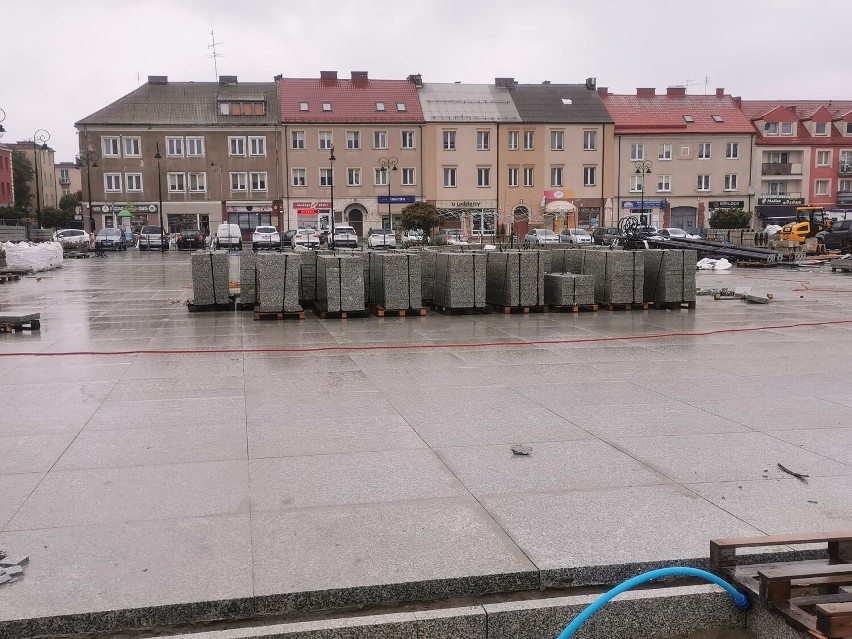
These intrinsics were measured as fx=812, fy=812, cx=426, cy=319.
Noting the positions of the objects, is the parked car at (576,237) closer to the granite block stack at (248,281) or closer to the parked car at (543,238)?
the parked car at (543,238)

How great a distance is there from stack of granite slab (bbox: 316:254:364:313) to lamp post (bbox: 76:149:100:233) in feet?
164

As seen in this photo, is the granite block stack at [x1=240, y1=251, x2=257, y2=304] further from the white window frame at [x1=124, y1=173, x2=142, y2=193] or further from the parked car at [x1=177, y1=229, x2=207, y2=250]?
the white window frame at [x1=124, y1=173, x2=142, y2=193]

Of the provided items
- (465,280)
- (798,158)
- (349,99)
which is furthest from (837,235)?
(349,99)

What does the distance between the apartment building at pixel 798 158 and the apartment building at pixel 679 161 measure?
6.61ft

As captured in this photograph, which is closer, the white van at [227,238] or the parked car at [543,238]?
the parked car at [543,238]

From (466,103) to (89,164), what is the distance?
2907cm

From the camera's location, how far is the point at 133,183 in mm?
63594

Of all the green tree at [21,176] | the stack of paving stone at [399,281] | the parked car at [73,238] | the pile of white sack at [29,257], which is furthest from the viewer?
the green tree at [21,176]

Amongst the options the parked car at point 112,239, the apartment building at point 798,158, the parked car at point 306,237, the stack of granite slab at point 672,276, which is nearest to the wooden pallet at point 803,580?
the stack of granite slab at point 672,276

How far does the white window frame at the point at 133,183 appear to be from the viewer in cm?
6338

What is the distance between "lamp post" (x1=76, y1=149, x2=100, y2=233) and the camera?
59888 millimetres

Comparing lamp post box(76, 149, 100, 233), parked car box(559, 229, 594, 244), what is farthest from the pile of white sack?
lamp post box(76, 149, 100, 233)

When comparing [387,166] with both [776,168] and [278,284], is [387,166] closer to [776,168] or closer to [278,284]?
[776,168]

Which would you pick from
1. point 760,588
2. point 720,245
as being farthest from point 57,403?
point 720,245
